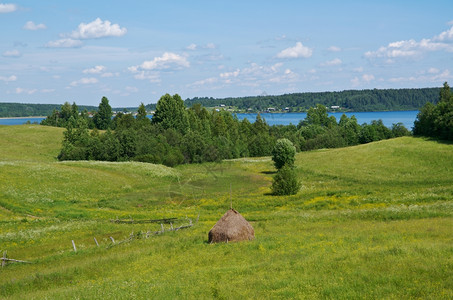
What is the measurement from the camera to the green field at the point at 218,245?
54.0ft

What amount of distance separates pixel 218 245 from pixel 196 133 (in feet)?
324

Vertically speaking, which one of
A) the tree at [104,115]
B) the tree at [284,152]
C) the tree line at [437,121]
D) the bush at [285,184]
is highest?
the tree at [104,115]

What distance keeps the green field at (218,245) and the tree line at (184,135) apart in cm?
2938

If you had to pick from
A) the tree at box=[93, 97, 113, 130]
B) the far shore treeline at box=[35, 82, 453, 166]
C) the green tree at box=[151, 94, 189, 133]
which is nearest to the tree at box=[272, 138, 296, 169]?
the far shore treeline at box=[35, 82, 453, 166]

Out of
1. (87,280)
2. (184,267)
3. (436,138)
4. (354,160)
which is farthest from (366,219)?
(436,138)

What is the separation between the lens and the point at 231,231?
90.1ft

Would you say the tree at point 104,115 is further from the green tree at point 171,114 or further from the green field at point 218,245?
the green field at point 218,245

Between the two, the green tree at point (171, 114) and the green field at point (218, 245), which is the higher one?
the green tree at point (171, 114)

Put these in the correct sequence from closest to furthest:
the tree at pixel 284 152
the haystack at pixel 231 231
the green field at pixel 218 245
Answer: the green field at pixel 218 245 < the haystack at pixel 231 231 < the tree at pixel 284 152

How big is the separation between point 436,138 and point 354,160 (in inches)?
960

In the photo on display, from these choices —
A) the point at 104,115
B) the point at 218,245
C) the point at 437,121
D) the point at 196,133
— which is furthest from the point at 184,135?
the point at 218,245

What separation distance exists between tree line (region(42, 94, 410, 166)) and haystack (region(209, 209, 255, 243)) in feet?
249

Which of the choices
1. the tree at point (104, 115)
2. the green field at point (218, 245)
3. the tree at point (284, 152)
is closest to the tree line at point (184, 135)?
the tree at point (104, 115)

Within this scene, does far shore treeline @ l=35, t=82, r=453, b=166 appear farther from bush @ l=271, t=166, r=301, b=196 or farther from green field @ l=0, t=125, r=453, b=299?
bush @ l=271, t=166, r=301, b=196
